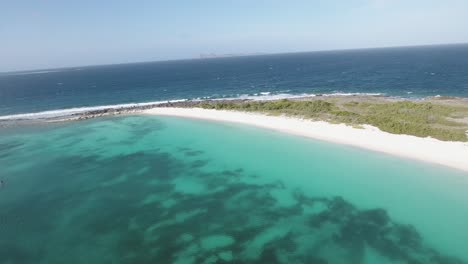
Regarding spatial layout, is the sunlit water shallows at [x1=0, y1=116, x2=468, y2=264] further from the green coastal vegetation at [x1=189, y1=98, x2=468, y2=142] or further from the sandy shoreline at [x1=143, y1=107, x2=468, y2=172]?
the green coastal vegetation at [x1=189, y1=98, x2=468, y2=142]

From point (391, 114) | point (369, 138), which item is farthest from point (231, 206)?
point (391, 114)

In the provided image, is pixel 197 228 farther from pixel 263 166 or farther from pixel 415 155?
pixel 415 155

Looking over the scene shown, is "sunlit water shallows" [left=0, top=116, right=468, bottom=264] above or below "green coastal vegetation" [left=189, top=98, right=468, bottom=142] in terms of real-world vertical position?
below

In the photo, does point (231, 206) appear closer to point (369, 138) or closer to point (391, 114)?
point (369, 138)

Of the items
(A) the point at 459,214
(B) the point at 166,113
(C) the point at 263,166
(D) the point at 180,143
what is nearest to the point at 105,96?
(B) the point at 166,113

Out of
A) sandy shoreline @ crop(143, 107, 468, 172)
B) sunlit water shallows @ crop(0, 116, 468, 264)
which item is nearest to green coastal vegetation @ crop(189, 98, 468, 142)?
sandy shoreline @ crop(143, 107, 468, 172)

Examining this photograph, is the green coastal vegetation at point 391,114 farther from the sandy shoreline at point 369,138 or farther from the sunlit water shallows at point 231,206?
the sunlit water shallows at point 231,206

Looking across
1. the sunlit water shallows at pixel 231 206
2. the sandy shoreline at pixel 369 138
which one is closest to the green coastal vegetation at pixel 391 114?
the sandy shoreline at pixel 369 138
